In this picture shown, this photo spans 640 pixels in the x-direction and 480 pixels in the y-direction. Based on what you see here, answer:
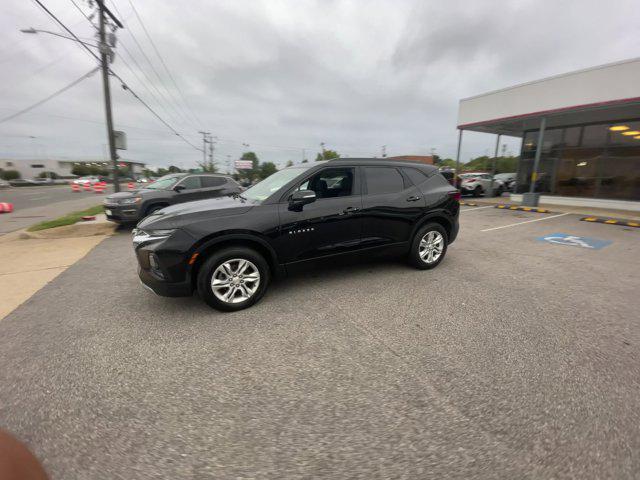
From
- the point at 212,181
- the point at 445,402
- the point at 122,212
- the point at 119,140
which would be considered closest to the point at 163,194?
the point at 122,212

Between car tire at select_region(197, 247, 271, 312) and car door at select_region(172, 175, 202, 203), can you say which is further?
car door at select_region(172, 175, 202, 203)

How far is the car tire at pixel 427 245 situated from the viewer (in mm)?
4629

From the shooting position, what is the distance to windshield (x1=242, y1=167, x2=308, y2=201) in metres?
3.94

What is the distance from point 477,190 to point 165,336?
18.6 m

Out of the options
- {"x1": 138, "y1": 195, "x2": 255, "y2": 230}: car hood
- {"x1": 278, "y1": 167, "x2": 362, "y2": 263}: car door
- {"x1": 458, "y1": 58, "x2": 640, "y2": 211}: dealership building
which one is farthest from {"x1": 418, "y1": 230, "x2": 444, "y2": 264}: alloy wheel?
{"x1": 458, "y1": 58, "x2": 640, "y2": 211}: dealership building

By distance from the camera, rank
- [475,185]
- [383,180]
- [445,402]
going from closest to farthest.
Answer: [445,402], [383,180], [475,185]

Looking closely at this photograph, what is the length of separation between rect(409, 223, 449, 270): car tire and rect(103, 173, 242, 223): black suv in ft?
18.5

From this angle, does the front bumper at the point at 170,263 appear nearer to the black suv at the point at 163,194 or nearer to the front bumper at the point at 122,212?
the black suv at the point at 163,194

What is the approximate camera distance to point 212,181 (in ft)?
31.2

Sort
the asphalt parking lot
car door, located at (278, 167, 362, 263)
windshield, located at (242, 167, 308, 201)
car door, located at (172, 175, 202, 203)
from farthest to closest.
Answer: car door, located at (172, 175, 202, 203), windshield, located at (242, 167, 308, 201), car door, located at (278, 167, 362, 263), the asphalt parking lot

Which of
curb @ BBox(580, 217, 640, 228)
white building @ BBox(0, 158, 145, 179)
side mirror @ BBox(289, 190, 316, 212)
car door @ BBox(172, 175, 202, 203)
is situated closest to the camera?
side mirror @ BBox(289, 190, 316, 212)

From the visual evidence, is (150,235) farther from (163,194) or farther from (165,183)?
(165,183)

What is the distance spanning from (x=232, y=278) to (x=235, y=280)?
0.13 feet

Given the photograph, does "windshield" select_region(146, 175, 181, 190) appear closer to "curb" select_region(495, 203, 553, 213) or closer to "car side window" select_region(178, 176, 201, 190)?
"car side window" select_region(178, 176, 201, 190)
